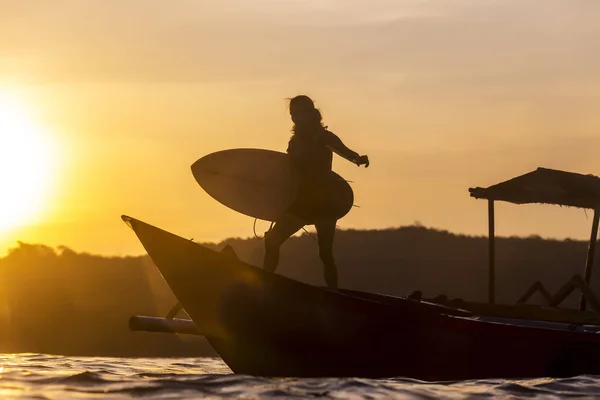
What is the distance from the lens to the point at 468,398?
336 inches

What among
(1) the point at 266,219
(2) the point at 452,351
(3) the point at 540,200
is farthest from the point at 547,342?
(3) the point at 540,200

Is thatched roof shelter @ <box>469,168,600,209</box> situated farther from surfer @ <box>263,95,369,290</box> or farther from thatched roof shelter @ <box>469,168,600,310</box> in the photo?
surfer @ <box>263,95,369,290</box>

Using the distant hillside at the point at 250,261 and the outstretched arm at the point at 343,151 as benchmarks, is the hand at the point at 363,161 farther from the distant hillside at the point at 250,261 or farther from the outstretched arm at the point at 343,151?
the distant hillside at the point at 250,261

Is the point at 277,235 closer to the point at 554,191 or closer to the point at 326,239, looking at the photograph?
the point at 326,239

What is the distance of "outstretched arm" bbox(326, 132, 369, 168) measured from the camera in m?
10.3

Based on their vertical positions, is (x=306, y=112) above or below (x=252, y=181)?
above

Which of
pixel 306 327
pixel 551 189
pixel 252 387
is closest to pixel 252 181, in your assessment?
pixel 306 327

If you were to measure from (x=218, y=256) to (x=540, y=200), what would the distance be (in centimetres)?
734

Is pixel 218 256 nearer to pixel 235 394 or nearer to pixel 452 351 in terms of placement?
pixel 235 394

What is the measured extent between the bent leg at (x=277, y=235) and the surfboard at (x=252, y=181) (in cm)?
26

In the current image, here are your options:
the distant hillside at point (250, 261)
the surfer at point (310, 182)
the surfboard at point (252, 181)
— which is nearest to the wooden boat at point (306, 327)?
the surfer at point (310, 182)

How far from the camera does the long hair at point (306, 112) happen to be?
10.5 m

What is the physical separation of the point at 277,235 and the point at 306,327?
117 centimetres

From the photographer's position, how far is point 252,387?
880cm
